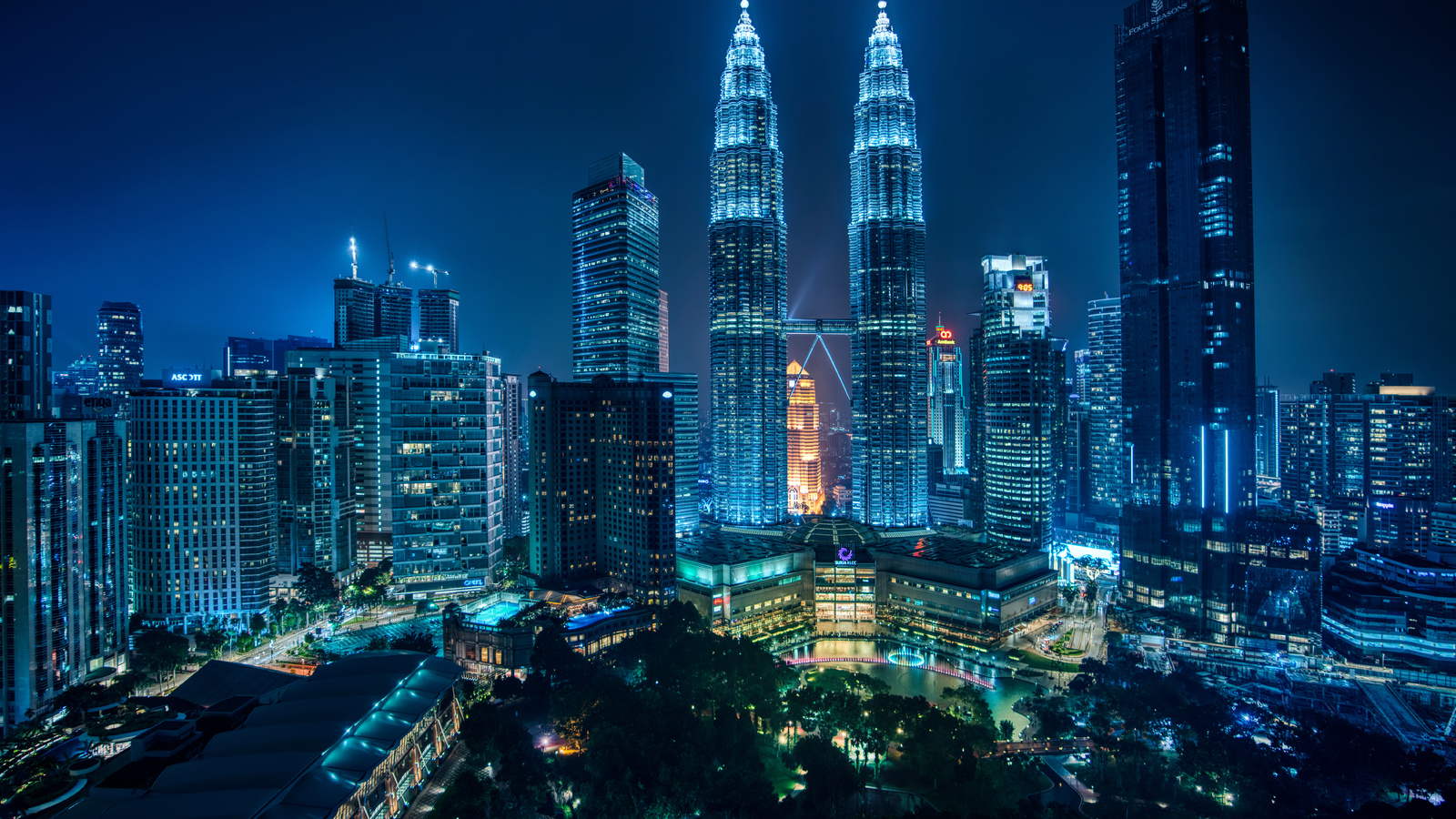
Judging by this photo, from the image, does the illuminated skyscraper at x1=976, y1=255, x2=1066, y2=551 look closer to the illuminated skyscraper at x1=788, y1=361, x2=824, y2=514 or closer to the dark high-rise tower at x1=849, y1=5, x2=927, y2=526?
the dark high-rise tower at x1=849, y1=5, x2=927, y2=526

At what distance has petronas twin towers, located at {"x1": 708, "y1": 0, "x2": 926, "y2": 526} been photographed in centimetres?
10738

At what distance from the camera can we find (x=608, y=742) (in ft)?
127

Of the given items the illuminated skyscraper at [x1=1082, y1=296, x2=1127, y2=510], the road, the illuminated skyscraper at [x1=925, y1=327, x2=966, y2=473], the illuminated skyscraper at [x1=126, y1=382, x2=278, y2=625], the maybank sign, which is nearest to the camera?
the road

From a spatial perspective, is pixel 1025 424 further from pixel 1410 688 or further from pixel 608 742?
pixel 608 742

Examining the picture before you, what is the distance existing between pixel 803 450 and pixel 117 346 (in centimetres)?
13438

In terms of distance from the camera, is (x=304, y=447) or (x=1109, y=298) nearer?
(x=304, y=447)

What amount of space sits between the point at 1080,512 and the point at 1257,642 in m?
59.2

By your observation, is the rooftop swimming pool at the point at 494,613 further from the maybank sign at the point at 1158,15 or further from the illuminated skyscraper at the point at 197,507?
the maybank sign at the point at 1158,15

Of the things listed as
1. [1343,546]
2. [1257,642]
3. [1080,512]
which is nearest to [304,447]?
[1257,642]

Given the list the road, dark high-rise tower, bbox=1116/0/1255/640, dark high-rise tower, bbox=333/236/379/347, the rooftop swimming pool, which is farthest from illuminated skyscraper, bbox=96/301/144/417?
dark high-rise tower, bbox=1116/0/1255/640

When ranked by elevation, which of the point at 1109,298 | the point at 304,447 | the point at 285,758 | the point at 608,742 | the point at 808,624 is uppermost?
the point at 1109,298

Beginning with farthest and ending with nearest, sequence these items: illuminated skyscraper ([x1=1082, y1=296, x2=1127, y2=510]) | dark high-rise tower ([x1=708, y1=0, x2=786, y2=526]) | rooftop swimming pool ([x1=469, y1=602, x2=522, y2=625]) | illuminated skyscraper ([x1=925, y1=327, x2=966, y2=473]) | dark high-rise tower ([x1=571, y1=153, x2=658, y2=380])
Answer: illuminated skyscraper ([x1=925, y1=327, x2=966, y2=473]) → illuminated skyscraper ([x1=1082, y1=296, x2=1127, y2=510]) → dark high-rise tower ([x1=708, y1=0, x2=786, y2=526]) → dark high-rise tower ([x1=571, y1=153, x2=658, y2=380]) → rooftop swimming pool ([x1=469, y1=602, x2=522, y2=625])

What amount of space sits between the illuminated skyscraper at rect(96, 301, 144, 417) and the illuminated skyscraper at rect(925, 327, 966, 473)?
172 meters

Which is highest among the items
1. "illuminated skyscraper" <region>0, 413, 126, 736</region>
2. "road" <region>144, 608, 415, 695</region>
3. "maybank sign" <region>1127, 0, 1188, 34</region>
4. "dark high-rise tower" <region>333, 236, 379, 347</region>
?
"maybank sign" <region>1127, 0, 1188, 34</region>
